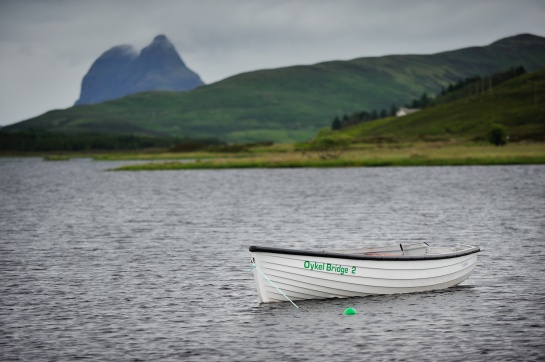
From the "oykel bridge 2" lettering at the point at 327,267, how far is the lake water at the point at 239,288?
1571 mm

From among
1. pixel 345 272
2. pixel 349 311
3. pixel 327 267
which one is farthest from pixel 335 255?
pixel 349 311

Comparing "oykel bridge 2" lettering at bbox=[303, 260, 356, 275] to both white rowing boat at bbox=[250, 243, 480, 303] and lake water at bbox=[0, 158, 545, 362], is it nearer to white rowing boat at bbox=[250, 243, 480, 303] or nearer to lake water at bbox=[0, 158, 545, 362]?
white rowing boat at bbox=[250, 243, 480, 303]

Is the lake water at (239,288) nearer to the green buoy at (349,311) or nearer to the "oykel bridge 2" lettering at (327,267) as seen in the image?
the green buoy at (349,311)

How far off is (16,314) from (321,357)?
13.4 meters

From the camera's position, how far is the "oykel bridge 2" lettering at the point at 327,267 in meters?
30.4

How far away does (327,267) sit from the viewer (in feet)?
101

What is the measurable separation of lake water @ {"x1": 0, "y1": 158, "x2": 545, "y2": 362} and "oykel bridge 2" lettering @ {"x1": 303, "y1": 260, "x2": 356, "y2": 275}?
1.57 meters

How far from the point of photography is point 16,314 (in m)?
32.0

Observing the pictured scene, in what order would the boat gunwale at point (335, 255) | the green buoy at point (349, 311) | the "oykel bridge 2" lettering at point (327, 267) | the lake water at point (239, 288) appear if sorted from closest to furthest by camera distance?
the lake water at point (239, 288) < the boat gunwale at point (335, 255) < the "oykel bridge 2" lettering at point (327, 267) < the green buoy at point (349, 311)

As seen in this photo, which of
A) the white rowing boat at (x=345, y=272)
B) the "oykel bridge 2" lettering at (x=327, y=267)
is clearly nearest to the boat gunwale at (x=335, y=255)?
the white rowing boat at (x=345, y=272)

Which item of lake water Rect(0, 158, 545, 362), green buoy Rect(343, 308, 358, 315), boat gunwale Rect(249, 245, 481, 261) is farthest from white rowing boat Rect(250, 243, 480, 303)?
green buoy Rect(343, 308, 358, 315)

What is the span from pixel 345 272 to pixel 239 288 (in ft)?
23.7

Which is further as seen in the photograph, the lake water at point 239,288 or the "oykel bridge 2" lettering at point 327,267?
the "oykel bridge 2" lettering at point 327,267

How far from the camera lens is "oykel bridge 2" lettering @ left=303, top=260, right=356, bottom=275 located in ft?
99.7
